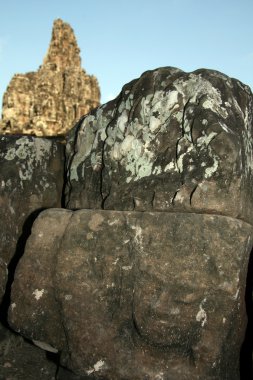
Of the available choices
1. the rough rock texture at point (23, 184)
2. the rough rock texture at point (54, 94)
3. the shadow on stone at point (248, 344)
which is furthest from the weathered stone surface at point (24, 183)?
the rough rock texture at point (54, 94)

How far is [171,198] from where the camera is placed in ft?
6.44

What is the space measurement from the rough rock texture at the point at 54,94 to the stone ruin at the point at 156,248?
47287mm

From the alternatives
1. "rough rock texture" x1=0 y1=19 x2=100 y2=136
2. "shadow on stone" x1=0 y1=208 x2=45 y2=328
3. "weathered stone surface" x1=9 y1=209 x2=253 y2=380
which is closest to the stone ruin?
"weathered stone surface" x1=9 y1=209 x2=253 y2=380

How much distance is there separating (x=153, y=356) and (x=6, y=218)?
125 cm

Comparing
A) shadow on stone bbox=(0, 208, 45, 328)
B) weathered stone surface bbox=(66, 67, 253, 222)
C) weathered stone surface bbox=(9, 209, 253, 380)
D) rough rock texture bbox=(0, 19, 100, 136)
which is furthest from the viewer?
rough rock texture bbox=(0, 19, 100, 136)

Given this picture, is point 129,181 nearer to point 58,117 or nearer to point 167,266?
point 167,266

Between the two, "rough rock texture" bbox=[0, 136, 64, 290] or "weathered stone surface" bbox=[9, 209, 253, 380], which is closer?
"weathered stone surface" bbox=[9, 209, 253, 380]

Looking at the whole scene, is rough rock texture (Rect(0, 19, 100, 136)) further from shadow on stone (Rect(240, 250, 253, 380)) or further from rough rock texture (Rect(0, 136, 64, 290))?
shadow on stone (Rect(240, 250, 253, 380))

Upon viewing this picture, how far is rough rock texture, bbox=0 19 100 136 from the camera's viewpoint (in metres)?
50.2

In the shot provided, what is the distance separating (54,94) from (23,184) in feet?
179

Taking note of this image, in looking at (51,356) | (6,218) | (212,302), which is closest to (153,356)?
(212,302)

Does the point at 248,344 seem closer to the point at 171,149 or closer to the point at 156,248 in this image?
the point at 156,248

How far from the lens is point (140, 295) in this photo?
181cm

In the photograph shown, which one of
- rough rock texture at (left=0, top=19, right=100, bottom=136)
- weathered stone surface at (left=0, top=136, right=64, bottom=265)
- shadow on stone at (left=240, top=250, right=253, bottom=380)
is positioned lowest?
shadow on stone at (left=240, top=250, right=253, bottom=380)
